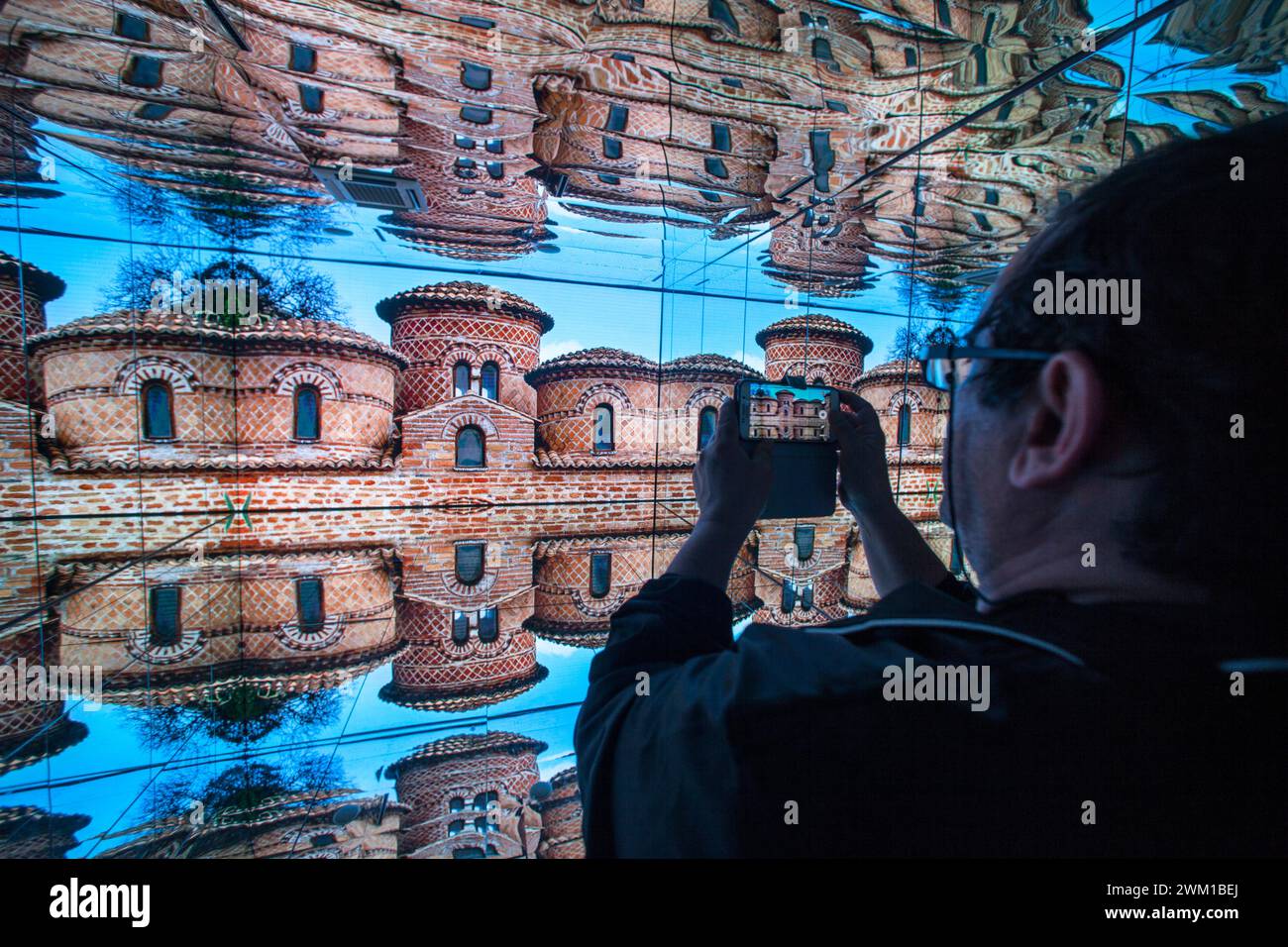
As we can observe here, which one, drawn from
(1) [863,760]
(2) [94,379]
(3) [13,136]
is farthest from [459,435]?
(1) [863,760]

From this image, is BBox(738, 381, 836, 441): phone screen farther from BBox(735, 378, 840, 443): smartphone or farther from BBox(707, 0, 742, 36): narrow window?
BBox(707, 0, 742, 36): narrow window

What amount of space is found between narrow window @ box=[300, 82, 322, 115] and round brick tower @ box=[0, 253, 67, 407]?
2285 millimetres

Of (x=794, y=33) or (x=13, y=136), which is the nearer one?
(x=794, y=33)

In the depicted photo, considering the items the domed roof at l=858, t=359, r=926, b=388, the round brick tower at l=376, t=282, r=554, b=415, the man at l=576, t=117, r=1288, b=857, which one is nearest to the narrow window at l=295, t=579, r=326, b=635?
the round brick tower at l=376, t=282, r=554, b=415

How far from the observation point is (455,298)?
16.3ft

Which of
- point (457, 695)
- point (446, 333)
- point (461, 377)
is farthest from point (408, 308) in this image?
point (457, 695)

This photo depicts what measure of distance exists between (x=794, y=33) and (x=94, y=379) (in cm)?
493

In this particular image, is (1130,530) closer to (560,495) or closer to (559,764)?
(559,764)

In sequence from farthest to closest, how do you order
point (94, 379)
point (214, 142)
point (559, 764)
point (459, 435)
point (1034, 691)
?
1. point (459, 435)
2. point (94, 379)
3. point (214, 142)
4. point (559, 764)
5. point (1034, 691)

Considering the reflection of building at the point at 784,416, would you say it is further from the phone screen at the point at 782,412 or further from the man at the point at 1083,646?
the man at the point at 1083,646

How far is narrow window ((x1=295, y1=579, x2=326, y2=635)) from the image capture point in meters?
3.00

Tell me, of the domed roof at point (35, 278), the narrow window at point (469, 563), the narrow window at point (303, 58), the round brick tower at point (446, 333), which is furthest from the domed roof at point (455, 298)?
the narrow window at point (303, 58)

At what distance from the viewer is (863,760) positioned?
35 cm

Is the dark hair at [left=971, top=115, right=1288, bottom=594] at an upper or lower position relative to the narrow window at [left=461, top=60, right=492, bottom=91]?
lower
